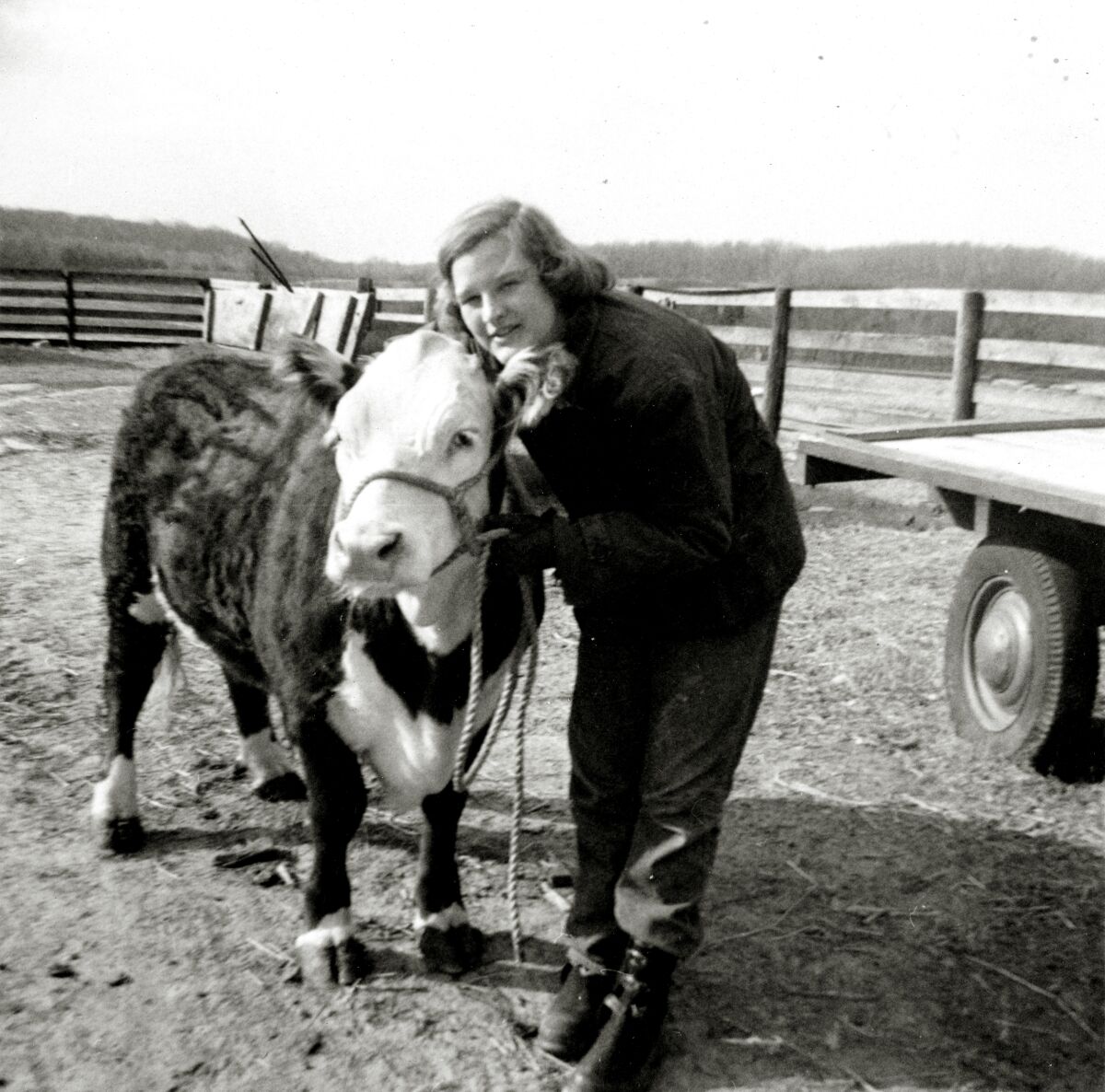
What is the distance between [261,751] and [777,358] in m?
7.00

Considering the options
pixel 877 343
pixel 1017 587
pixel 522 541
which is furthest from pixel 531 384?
pixel 877 343

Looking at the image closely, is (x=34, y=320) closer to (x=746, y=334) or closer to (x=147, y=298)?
(x=147, y=298)

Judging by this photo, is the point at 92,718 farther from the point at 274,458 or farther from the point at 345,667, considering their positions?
the point at 345,667

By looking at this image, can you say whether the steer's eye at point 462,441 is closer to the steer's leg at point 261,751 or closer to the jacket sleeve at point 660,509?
the jacket sleeve at point 660,509

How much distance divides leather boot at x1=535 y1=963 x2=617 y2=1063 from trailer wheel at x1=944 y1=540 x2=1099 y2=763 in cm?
193

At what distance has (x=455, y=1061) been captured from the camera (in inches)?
100

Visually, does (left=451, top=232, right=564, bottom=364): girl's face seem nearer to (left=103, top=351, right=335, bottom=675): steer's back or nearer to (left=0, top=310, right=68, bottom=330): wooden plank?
(left=103, top=351, right=335, bottom=675): steer's back

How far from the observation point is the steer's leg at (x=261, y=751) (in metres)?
3.88

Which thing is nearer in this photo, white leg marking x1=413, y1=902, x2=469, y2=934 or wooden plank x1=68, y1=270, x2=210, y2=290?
white leg marking x1=413, y1=902, x2=469, y2=934

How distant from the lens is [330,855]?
2.92 m

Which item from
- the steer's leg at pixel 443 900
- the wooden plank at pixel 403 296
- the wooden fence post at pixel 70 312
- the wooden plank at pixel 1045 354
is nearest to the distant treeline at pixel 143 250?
the wooden fence post at pixel 70 312

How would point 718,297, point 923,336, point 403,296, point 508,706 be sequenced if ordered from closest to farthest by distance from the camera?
point 508,706 < point 923,336 < point 718,297 < point 403,296

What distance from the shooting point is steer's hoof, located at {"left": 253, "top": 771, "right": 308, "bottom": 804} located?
3.88m

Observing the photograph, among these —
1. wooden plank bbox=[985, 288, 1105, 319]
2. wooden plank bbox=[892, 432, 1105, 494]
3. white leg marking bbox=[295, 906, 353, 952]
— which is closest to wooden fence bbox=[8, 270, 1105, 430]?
wooden plank bbox=[985, 288, 1105, 319]
